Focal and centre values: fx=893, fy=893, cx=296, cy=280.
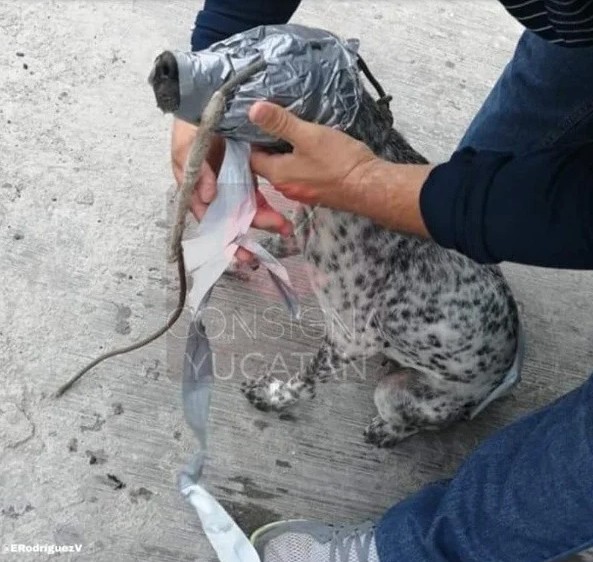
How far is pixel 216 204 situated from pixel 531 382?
1382 millimetres

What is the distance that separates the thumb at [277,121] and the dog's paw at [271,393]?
0.94 m

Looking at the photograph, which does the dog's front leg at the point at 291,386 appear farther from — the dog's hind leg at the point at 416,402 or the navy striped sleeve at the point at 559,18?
the navy striped sleeve at the point at 559,18

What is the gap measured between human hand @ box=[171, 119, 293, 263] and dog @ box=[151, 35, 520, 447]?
129 millimetres

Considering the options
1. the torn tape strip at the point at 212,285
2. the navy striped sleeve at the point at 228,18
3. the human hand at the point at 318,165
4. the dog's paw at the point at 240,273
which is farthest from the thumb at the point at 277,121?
the dog's paw at the point at 240,273

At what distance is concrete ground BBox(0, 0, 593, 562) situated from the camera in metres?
2.39

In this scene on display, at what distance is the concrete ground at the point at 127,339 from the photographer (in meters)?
2.39

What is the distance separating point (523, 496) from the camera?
2.06 meters

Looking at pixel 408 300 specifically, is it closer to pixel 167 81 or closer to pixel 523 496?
pixel 523 496

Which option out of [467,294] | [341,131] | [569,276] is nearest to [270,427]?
[467,294]

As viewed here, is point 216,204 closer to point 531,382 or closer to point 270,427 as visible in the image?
point 270,427

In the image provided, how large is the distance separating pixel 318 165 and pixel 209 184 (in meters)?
0.24

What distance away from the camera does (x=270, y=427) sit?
8.46 feet

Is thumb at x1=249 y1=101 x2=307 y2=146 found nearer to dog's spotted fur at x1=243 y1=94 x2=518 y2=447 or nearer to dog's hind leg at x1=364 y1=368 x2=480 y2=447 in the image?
dog's spotted fur at x1=243 y1=94 x2=518 y2=447

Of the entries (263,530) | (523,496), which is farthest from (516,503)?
(263,530)
